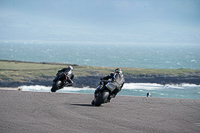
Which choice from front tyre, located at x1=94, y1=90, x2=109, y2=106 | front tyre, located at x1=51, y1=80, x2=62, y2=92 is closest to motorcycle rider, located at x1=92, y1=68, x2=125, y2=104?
front tyre, located at x1=94, y1=90, x2=109, y2=106

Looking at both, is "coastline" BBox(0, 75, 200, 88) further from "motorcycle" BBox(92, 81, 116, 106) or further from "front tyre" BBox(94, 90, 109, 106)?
"front tyre" BBox(94, 90, 109, 106)

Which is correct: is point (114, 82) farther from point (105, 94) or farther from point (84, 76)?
point (84, 76)

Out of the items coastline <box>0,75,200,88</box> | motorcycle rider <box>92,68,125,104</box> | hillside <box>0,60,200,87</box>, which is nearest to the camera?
motorcycle rider <box>92,68,125,104</box>

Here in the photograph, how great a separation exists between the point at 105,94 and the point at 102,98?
23 cm

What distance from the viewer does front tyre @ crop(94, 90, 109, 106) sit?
42.1ft

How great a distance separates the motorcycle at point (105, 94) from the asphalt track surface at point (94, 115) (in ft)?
0.99

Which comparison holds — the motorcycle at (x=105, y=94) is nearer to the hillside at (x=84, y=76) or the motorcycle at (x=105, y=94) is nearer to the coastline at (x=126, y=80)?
the coastline at (x=126, y=80)

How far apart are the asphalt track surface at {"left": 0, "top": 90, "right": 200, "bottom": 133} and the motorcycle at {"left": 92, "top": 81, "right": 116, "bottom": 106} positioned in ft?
0.99

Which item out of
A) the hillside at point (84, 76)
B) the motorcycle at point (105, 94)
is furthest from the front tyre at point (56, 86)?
the hillside at point (84, 76)

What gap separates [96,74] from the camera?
72312 mm

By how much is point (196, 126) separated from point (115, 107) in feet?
12.8

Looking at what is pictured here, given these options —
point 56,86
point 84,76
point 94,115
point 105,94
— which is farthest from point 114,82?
point 84,76

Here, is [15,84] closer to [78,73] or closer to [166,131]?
[78,73]

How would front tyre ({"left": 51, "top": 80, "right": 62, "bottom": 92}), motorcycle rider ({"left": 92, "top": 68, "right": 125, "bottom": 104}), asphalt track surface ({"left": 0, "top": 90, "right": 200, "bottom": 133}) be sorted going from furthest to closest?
1. front tyre ({"left": 51, "top": 80, "right": 62, "bottom": 92})
2. motorcycle rider ({"left": 92, "top": 68, "right": 125, "bottom": 104})
3. asphalt track surface ({"left": 0, "top": 90, "right": 200, "bottom": 133})
